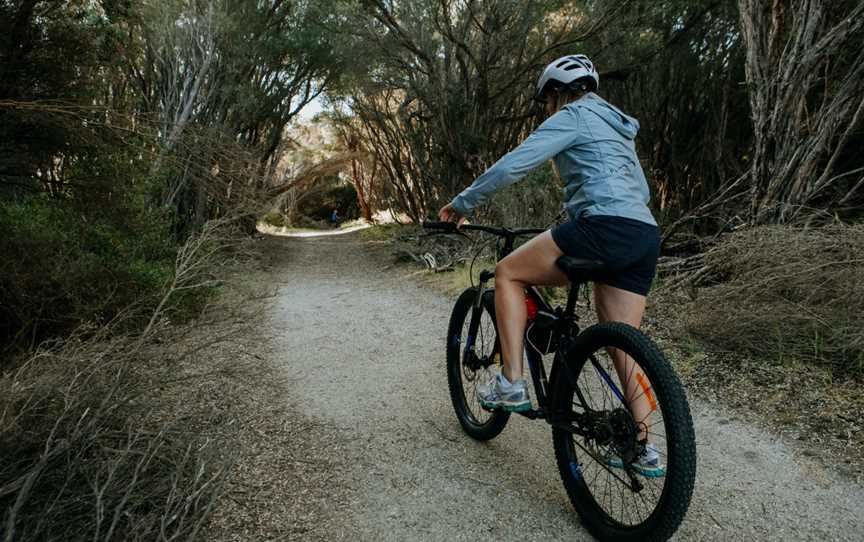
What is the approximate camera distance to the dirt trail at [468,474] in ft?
7.41

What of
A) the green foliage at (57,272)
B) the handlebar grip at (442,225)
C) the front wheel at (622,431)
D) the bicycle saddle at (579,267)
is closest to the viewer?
the front wheel at (622,431)

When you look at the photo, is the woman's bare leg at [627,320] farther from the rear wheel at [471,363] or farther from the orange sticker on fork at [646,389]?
the rear wheel at [471,363]

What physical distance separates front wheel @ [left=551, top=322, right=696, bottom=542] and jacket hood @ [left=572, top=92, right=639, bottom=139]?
0.86 metres

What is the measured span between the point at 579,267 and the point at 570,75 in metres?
0.91

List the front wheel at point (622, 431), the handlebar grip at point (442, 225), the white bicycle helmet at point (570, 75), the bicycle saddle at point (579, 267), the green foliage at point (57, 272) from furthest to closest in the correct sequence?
the green foliage at point (57, 272) < the handlebar grip at point (442, 225) < the white bicycle helmet at point (570, 75) < the bicycle saddle at point (579, 267) < the front wheel at point (622, 431)

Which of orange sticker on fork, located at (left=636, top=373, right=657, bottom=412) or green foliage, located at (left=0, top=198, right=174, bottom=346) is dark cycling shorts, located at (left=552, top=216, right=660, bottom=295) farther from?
green foliage, located at (left=0, top=198, right=174, bottom=346)

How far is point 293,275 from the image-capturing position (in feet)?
32.5

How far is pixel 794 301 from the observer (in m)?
3.94

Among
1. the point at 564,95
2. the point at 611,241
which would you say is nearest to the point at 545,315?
the point at 611,241

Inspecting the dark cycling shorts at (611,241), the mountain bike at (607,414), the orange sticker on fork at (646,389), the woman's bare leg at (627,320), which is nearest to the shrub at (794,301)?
the mountain bike at (607,414)

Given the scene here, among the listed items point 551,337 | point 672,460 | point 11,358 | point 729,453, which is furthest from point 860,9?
point 11,358

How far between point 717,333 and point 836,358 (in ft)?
2.47

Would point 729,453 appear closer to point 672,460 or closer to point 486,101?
point 672,460

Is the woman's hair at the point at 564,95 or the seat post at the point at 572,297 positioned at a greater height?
the woman's hair at the point at 564,95
